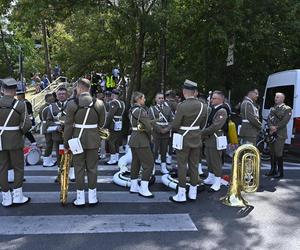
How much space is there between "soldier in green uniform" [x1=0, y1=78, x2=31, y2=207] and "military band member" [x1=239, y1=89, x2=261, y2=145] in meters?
4.34

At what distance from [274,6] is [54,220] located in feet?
38.3

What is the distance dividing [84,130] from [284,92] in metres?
7.00

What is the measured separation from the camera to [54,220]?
6.05 meters

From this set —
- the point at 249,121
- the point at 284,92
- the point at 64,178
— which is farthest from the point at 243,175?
the point at 284,92

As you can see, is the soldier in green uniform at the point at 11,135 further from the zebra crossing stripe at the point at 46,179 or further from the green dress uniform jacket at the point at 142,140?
the green dress uniform jacket at the point at 142,140

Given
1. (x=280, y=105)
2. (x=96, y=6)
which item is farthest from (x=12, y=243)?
(x=96, y=6)

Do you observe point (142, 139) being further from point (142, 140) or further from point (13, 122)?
point (13, 122)

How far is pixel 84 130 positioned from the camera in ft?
21.8

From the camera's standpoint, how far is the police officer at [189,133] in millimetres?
6924

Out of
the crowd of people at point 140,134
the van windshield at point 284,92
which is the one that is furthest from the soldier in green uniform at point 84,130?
the van windshield at point 284,92

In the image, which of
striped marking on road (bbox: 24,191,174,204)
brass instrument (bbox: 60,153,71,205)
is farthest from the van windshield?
brass instrument (bbox: 60,153,71,205)

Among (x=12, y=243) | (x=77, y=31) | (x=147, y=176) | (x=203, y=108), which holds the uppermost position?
(x=77, y=31)

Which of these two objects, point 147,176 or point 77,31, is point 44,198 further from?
point 77,31

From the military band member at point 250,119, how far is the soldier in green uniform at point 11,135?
4.34 meters
